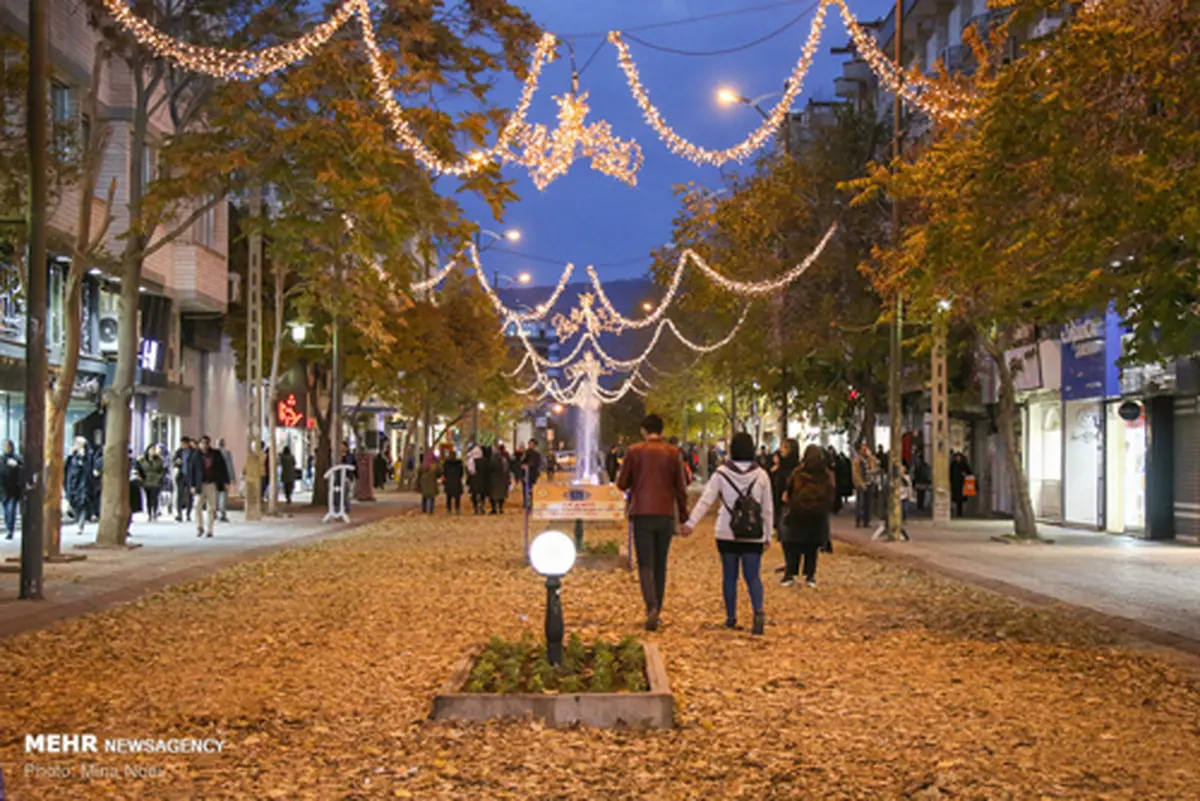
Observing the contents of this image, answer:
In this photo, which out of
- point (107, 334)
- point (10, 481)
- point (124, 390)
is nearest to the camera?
point (124, 390)

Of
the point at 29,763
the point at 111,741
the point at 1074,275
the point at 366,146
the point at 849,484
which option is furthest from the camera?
the point at 849,484

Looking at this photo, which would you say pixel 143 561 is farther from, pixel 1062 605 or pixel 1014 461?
pixel 1014 461

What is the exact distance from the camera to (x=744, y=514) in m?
12.5

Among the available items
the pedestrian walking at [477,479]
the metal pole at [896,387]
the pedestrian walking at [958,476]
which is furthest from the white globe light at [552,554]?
the pedestrian walking at [958,476]

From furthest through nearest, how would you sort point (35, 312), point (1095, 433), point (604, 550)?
point (1095, 433)
point (604, 550)
point (35, 312)

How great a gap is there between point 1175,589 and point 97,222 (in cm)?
2160

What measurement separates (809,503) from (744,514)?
4.16 m

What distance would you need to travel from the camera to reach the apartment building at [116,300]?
88.1 feet

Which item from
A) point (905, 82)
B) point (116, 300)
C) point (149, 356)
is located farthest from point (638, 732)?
point (149, 356)

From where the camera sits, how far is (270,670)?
35.0ft

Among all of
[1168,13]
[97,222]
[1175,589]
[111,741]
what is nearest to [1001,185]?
[1168,13]

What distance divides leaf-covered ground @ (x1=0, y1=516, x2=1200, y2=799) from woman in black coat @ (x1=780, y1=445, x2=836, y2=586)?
0.94m

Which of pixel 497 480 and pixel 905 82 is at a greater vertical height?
pixel 905 82

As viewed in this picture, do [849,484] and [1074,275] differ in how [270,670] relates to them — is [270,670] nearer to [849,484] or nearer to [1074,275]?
[1074,275]
